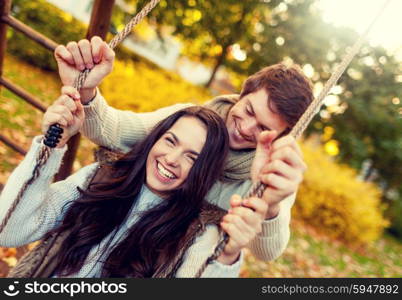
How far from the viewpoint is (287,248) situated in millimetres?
5180

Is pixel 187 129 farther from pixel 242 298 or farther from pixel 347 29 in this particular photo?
pixel 347 29

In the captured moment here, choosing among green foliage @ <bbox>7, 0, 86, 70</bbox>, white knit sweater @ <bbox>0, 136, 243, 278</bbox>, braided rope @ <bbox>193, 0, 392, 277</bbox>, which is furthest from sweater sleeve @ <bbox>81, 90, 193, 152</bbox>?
green foliage @ <bbox>7, 0, 86, 70</bbox>

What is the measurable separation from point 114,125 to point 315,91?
120 centimetres

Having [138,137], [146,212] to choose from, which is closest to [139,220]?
[146,212]

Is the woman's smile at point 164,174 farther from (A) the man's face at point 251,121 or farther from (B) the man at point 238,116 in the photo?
(A) the man's face at point 251,121

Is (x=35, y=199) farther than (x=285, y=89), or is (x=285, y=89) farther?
(x=285, y=89)

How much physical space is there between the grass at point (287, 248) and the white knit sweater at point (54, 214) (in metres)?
1.26

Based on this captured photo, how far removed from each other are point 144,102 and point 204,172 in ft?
13.6

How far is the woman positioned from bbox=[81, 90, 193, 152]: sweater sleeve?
0.16 meters

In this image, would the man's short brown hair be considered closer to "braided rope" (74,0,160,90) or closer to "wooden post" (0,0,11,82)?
"braided rope" (74,0,160,90)

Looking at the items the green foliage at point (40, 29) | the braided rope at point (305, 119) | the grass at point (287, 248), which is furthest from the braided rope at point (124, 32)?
the green foliage at point (40, 29)

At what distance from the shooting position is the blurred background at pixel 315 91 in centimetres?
Answer: 373

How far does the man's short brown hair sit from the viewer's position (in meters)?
1.77

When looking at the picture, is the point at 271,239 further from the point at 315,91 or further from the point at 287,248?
the point at 287,248
